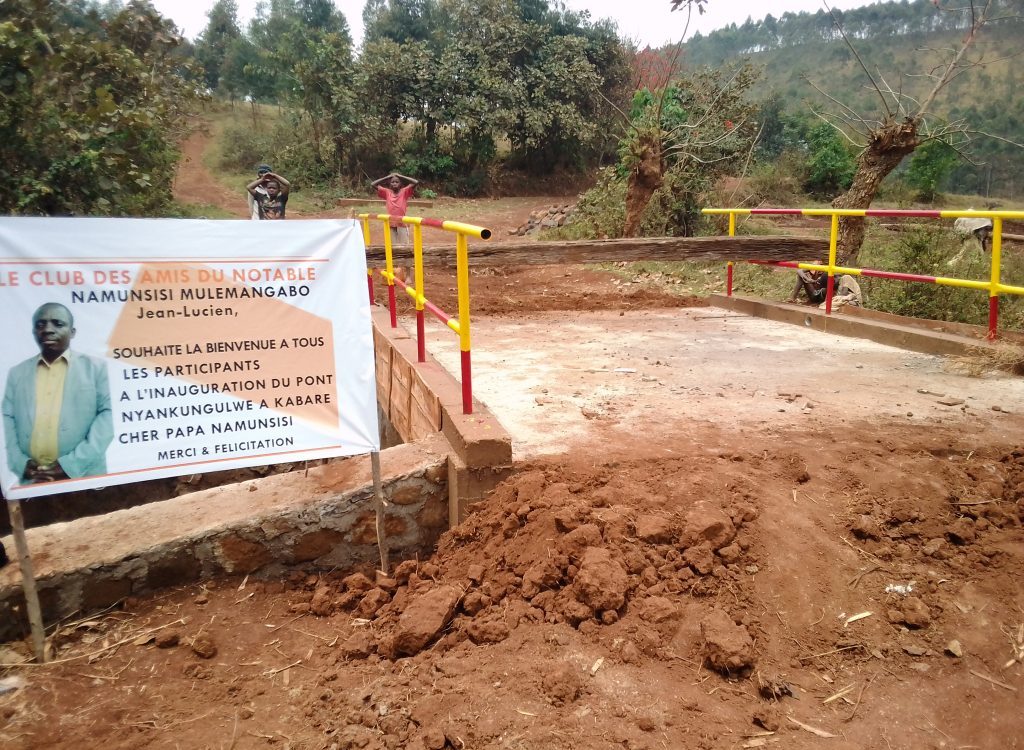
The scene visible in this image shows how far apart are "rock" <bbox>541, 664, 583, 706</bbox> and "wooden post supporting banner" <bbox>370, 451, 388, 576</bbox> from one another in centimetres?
116

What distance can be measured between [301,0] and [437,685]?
140 feet

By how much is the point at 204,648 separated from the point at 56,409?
3.44ft

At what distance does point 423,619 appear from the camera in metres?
2.78

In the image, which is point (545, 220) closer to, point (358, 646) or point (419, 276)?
point (419, 276)

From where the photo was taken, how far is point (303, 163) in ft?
87.8

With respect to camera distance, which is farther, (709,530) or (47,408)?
(709,530)

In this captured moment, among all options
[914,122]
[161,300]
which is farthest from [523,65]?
[161,300]

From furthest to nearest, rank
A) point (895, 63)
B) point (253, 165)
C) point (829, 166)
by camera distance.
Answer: point (895, 63), point (253, 165), point (829, 166)

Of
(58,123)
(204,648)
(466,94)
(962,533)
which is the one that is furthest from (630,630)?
(466,94)

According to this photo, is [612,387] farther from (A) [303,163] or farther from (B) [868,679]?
(A) [303,163]

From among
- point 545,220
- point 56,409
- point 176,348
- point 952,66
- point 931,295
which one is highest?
point 952,66

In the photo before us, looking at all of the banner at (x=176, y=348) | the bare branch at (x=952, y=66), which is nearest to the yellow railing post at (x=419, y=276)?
the banner at (x=176, y=348)

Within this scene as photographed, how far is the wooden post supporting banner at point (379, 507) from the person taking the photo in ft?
10.6

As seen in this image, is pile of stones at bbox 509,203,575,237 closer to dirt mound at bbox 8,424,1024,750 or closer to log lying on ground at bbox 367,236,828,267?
log lying on ground at bbox 367,236,828,267
